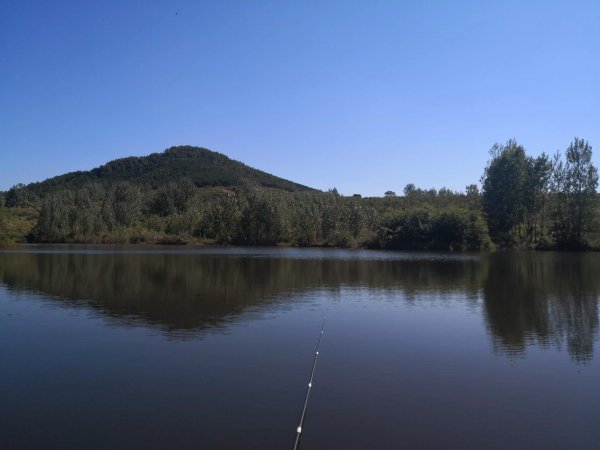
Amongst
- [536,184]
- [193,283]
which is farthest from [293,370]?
[536,184]

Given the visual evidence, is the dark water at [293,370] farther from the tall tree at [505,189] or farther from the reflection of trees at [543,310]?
the tall tree at [505,189]

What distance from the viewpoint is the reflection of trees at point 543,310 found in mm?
14625

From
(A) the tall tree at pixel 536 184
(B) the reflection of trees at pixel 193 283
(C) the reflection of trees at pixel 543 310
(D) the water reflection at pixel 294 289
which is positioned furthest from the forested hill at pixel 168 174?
(C) the reflection of trees at pixel 543 310

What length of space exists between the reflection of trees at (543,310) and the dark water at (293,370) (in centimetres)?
12

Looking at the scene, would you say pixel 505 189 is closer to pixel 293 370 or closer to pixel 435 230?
pixel 435 230

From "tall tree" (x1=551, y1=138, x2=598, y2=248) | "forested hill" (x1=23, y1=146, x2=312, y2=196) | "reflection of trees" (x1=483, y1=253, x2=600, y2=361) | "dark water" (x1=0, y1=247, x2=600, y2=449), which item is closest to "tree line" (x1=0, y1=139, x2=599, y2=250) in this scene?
"tall tree" (x1=551, y1=138, x2=598, y2=248)

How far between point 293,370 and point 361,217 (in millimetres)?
69958

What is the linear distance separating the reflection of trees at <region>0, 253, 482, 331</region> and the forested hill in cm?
12634

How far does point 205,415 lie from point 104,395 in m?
2.36

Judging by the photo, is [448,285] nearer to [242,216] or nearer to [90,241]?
[242,216]

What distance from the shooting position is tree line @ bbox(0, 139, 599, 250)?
231 ft

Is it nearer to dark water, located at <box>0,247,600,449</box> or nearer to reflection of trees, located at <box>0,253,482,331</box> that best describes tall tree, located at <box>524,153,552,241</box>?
reflection of trees, located at <box>0,253,482,331</box>

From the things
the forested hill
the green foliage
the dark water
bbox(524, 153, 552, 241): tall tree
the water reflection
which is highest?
the forested hill

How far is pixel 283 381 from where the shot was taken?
34.8ft
